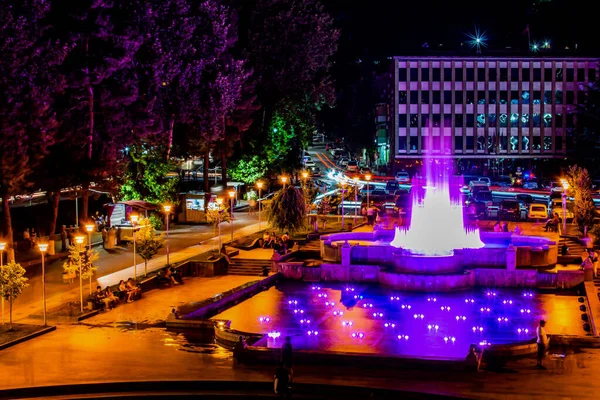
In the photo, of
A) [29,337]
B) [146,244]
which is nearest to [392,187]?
[146,244]

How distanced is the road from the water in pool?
678 centimetres

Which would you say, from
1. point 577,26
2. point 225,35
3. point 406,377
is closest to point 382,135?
point 577,26

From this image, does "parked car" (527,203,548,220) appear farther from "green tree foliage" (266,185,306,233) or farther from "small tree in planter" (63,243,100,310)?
"small tree in planter" (63,243,100,310)

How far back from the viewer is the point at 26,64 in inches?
1500

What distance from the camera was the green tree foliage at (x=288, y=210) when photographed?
44531 millimetres

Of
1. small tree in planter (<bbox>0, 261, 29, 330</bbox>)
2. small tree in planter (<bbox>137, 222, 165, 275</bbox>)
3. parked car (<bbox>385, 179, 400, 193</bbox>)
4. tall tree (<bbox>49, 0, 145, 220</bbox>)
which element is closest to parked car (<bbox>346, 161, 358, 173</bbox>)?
parked car (<bbox>385, 179, 400, 193</bbox>)

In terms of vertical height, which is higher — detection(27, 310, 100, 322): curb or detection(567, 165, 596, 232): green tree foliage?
detection(567, 165, 596, 232): green tree foliage

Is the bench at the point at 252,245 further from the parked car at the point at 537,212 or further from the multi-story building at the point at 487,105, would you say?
the multi-story building at the point at 487,105

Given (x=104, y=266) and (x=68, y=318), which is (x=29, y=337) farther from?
(x=104, y=266)

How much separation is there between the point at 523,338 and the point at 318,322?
638 centimetres

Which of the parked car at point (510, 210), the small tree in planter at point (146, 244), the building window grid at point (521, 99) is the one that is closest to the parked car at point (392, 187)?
the parked car at point (510, 210)

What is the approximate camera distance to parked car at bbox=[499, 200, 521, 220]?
5186 cm

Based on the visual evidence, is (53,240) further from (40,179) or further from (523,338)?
(523,338)

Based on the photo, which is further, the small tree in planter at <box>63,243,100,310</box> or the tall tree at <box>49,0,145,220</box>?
the tall tree at <box>49,0,145,220</box>
